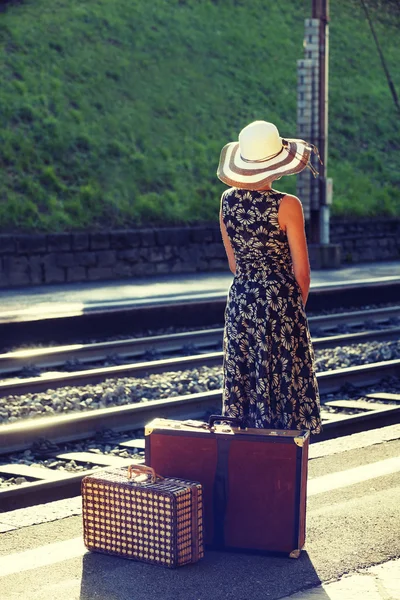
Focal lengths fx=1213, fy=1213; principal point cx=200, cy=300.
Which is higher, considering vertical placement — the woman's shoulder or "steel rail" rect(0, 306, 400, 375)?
the woman's shoulder

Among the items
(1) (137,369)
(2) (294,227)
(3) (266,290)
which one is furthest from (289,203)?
(1) (137,369)

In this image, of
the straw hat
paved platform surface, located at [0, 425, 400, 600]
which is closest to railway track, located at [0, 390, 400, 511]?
paved platform surface, located at [0, 425, 400, 600]

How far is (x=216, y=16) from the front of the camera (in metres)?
32.5

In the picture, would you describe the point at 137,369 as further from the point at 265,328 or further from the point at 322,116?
the point at 322,116

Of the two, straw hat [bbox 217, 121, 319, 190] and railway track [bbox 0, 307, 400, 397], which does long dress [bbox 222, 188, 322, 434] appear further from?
railway track [bbox 0, 307, 400, 397]

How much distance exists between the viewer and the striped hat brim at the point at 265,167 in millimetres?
5836

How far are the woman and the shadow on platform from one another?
29.2 inches

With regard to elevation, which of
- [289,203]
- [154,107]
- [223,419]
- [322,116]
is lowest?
[223,419]

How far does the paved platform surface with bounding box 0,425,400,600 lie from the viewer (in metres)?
5.15

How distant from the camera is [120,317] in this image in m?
15.0

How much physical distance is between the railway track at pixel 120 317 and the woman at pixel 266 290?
26.1ft

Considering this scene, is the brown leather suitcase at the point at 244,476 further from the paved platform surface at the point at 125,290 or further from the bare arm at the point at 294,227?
the paved platform surface at the point at 125,290

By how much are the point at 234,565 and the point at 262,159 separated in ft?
6.36

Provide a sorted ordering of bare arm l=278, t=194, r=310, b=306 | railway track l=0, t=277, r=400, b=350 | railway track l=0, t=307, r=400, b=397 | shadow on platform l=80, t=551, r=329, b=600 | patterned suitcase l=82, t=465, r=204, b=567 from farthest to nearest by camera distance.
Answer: railway track l=0, t=277, r=400, b=350 < railway track l=0, t=307, r=400, b=397 < bare arm l=278, t=194, r=310, b=306 < patterned suitcase l=82, t=465, r=204, b=567 < shadow on platform l=80, t=551, r=329, b=600
